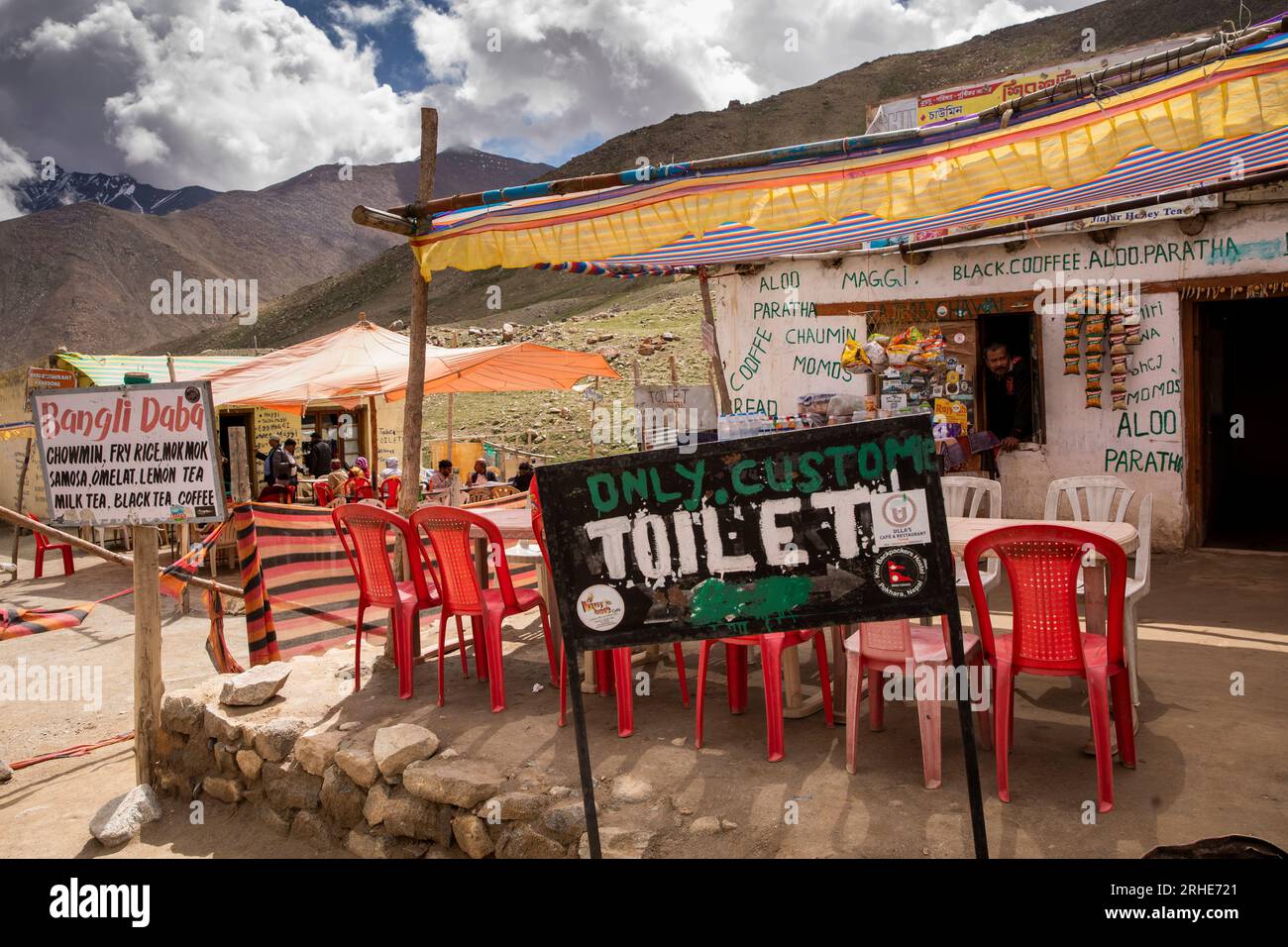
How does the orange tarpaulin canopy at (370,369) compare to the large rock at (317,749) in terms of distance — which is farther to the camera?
the orange tarpaulin canopy at (370,369)

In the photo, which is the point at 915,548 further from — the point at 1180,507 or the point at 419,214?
the point at 1180,507

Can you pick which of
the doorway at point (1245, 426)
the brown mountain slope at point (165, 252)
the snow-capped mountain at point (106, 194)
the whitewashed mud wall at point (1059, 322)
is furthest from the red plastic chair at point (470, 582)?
the snow-capped mountain at point (106, 194)

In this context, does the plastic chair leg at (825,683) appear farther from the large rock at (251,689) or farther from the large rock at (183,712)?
the large rock at (183,712)

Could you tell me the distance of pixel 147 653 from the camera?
16.7 ft

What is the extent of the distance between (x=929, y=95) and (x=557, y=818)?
10.9m

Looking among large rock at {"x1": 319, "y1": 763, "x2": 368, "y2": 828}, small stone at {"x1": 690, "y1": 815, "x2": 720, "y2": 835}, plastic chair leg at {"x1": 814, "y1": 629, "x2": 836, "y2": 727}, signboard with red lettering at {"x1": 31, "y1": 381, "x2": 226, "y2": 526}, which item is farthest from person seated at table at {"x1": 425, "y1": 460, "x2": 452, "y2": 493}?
small stone at {"x1": 690, "y1": 815, "x2": 720, "y2": 835}

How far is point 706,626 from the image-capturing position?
8.82ft

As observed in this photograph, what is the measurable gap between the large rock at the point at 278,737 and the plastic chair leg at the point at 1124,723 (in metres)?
4.01

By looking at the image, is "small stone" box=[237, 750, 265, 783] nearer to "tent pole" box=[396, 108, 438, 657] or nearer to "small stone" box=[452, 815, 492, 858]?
"tent pole" box=[396, 108, 438, 657]

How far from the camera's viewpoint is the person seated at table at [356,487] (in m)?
11.4

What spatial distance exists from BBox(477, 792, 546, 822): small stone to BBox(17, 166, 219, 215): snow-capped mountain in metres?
171

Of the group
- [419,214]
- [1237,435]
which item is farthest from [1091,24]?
[419,214]

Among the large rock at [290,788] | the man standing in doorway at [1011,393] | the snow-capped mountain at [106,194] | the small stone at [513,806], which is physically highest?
the snow-capped mountain at [106,194]

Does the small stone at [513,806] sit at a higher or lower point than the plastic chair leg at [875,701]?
lower
